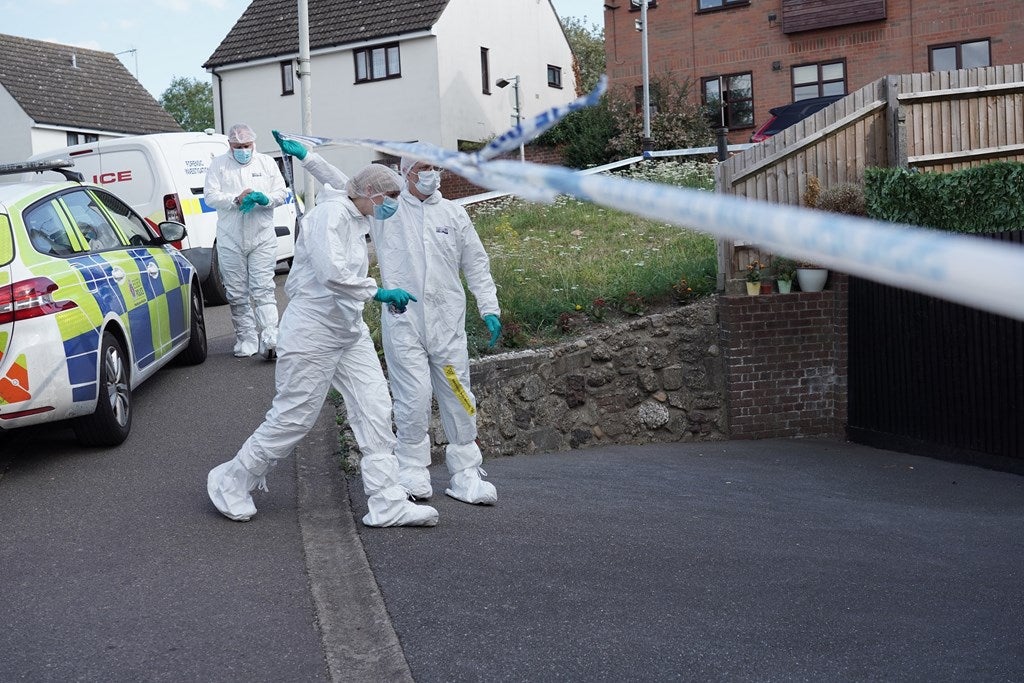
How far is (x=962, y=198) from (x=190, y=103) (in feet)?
262

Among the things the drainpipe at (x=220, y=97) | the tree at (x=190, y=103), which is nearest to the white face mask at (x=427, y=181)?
the drainpipe at (x=220, y=97)

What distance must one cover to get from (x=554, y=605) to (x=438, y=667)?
0.82 m

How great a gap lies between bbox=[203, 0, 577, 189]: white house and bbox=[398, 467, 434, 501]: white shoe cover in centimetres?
2270

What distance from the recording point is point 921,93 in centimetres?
1146

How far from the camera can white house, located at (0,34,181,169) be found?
123 ft

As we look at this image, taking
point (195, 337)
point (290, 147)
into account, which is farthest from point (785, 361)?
point (290, 147)

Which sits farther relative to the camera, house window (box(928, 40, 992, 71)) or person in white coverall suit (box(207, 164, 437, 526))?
house window (box(928, 40, 992, 71))

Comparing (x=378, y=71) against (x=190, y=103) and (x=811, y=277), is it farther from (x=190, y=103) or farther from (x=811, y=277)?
(x=190, y=103)

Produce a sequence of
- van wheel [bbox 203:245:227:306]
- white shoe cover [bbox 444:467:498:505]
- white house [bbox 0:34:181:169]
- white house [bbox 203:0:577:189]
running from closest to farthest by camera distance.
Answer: white shoe cover [bbox 444:467:498:505], van wheel [bbox 203:245:227:306], white house [bbox 203:0:577:189], white house [bbox 0:34:181:169]

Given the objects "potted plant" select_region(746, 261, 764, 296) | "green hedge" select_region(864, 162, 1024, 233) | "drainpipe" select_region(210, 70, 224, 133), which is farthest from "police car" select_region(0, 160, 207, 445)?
"drainpipe" select_region(210, 70, 224, 133)

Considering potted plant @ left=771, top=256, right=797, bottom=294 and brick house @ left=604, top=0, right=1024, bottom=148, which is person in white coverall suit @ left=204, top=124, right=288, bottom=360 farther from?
brick house @ left=604, top=0, right=1024, bottom=148

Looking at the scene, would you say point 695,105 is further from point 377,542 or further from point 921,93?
point 377,542

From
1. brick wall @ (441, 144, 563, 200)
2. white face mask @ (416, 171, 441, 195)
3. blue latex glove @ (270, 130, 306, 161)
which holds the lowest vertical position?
white face mask @ (416, 171, 441, 195)

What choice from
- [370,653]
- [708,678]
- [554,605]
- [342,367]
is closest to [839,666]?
[708,678]
